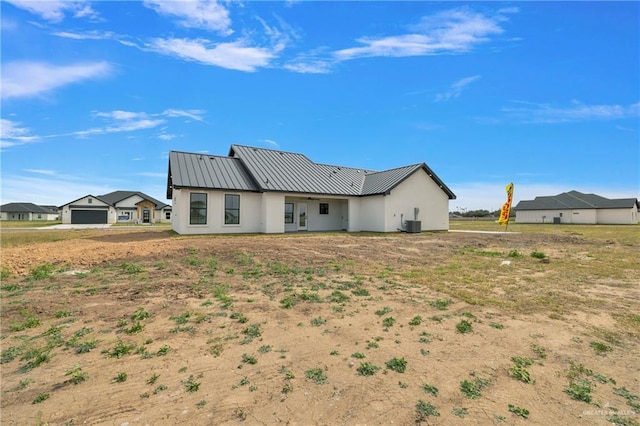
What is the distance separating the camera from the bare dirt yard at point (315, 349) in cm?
270

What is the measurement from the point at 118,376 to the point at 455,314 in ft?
16.1

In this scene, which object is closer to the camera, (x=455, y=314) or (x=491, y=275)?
(x=455, y=314)

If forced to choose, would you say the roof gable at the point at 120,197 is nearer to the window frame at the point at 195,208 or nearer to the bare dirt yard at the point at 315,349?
the window frame at the point at 195,208

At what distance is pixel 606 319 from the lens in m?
4.99

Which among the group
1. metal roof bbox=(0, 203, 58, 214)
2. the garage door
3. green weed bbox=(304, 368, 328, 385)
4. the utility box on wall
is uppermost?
metal roof bbox=(0, 203, 58, 214)

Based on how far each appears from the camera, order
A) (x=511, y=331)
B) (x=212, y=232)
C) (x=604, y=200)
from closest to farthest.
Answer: (x=511, y=331)
(x=212, y=232)
(x=604, y=200)

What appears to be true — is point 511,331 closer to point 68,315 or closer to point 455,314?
point 455,314

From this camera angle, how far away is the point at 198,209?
1864 cm

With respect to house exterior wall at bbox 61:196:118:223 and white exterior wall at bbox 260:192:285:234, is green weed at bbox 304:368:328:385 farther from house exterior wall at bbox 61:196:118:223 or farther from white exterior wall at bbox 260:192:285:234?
house exterior wall at bbox 61:196:118:223

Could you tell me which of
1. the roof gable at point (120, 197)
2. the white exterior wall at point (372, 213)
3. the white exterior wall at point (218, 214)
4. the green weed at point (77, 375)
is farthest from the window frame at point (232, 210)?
the roof gable at point (120, 197)

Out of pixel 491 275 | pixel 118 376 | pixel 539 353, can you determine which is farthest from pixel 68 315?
pixel 491 275

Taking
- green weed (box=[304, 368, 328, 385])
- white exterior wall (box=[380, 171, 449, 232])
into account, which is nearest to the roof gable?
white exterior wall (box=[380, 171, 449, 232])

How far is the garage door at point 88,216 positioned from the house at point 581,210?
72.1 metres

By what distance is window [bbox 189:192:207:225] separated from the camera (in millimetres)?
18438
